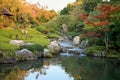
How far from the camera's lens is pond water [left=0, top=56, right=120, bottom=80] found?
579 inches

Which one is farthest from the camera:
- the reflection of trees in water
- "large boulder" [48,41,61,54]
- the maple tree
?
"large boulder" [48,41,61,54]

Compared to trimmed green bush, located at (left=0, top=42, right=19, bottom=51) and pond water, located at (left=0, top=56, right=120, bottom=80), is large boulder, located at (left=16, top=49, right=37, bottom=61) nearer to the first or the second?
pond water, located at (left=0, top=56, right=120, bottom=80)

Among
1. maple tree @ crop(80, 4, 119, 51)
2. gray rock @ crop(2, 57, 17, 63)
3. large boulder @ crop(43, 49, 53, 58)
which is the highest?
maple tree @ crop(80, 4, 119, 51)

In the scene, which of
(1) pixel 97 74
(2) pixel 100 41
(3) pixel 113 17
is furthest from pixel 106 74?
(2) pixel 100 41

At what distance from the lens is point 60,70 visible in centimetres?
1675

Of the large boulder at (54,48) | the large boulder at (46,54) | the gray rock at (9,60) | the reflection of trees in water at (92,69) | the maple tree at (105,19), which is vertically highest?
the maple tree at (105,19)

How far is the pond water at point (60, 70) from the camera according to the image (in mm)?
14695

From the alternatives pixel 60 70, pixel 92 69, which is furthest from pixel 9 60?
pixel 92 69

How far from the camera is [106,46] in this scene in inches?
931

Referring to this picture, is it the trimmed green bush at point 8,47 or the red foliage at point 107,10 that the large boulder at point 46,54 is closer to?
the trimmed green bush at point 8,47

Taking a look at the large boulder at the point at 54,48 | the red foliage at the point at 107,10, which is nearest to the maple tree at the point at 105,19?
the red foliage at the point at 107,10

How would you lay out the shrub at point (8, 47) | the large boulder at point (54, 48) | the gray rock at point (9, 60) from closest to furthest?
1. the gray rock at point (9, 60)
2. the shrub at point (8, 47)
3. the large boulder at point (54, 48)

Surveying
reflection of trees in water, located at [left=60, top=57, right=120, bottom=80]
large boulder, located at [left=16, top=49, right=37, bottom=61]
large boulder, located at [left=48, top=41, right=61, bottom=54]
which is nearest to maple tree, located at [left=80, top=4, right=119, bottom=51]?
reflection of trees in water, located at [left=60, top=57, right=120, bottom=80]

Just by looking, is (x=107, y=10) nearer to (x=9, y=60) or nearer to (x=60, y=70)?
(x=60, y=70)
